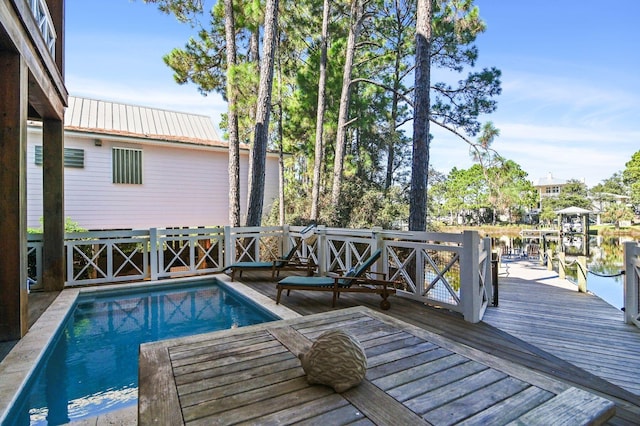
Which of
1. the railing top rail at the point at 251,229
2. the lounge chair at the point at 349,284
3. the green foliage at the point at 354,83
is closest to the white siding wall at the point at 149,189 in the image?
the green foliage at the point at 354,83

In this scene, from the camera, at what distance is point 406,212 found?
35.2ft

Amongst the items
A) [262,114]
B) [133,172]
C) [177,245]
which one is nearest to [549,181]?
[262,114]

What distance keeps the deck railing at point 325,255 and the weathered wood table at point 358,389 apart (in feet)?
6.83

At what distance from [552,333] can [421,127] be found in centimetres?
407

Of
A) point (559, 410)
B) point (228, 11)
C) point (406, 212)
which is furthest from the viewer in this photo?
point (406, 212)

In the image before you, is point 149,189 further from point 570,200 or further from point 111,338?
point 570,200

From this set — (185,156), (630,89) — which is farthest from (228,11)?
(630,89)

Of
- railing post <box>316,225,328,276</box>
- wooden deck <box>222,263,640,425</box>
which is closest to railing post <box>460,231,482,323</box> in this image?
wooden deck <box>222,263,640,425</box>

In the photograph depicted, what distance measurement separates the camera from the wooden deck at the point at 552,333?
269 centimetres

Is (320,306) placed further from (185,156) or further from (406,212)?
(185,156)

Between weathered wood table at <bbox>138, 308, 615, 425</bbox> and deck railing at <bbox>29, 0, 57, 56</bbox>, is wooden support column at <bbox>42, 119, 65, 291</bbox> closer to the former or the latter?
deck railing at <bbox>29, 0, 57, 56</bbox>

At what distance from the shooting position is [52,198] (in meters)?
5.92

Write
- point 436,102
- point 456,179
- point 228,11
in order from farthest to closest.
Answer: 1. point 456,179
2. point 436,102
3. point 228,11

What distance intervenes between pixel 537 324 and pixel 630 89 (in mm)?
Result: 30512
